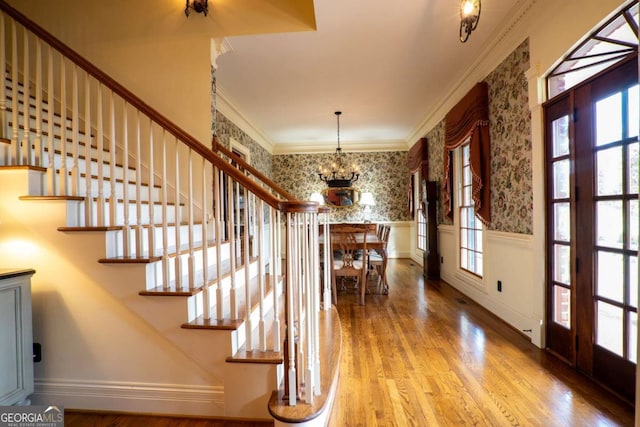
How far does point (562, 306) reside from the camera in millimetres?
2182

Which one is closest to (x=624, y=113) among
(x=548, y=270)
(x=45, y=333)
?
(x=548, y=270)

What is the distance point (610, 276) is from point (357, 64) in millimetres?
2916

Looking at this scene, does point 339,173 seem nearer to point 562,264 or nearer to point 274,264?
point 562,264

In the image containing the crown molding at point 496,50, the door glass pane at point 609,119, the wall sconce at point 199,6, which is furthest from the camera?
the wall sconce at point 199,6

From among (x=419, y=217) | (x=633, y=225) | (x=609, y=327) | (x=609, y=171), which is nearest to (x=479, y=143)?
(x=609, y=171)

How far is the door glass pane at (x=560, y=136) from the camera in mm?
2109

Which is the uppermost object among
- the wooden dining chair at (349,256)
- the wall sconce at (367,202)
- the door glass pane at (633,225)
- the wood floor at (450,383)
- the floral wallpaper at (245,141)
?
the floral wallpaper at (245,141)

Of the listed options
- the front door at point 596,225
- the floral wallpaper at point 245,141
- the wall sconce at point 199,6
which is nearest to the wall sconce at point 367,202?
the floral wallpaper at point 245,141

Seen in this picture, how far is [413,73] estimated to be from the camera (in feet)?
11.5

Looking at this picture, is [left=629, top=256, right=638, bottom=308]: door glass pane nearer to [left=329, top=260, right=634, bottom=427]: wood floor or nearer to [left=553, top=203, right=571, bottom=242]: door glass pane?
[left=553, top=203, right=571, bottom=242]: door glass pane

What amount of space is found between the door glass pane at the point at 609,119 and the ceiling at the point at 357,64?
1182mm

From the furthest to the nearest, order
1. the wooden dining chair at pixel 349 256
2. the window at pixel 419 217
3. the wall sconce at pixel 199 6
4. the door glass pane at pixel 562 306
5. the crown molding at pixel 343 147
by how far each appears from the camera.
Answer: the crown molding at pixel 343 147 → the window at pixel 419 217 → the wooden dining chair at pixel 349 256 → the wall sconce at pixel 199 6 → the door glass pane at pixel 562 306

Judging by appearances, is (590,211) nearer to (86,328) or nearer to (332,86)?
(332,86)

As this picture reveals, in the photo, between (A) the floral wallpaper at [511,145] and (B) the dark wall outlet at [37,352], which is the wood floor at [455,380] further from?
(B) the dark wall outlet at [37,352]
